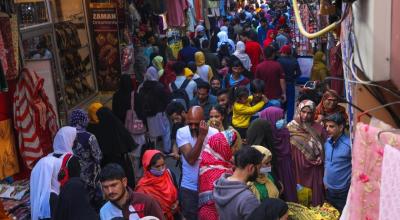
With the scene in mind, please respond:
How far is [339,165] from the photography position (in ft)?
15.2

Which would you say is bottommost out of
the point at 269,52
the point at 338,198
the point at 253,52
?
the point at 338,198

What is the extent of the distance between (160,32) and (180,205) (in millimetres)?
7523

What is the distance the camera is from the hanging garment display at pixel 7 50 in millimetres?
4828

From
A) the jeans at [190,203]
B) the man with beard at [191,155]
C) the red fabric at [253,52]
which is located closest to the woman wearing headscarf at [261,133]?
the man with beard at [191,155]

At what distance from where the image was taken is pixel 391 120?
1.88 metres

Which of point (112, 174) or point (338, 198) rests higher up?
point (112, 174)

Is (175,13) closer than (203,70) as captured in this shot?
No

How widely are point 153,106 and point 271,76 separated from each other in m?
2.17

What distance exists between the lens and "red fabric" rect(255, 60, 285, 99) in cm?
814

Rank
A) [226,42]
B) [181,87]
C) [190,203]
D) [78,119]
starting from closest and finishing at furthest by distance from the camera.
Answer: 1. [190,203]
2. [78,119]
3. [181,87]
4. [226,42]

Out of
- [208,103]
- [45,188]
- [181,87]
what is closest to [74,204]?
[45,188]

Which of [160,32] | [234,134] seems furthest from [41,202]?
[160,32]

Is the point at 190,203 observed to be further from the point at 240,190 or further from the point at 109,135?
the point at 109,135

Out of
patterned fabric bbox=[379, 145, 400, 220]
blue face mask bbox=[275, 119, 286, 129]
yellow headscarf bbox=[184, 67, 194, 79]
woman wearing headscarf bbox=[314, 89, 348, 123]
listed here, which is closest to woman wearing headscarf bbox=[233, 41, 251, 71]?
yellow headscarf bbox=[184, 67, 194, 79]
